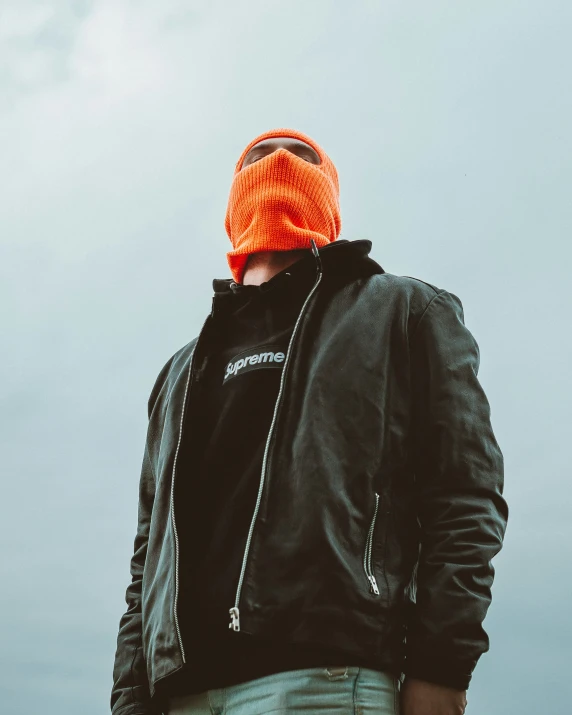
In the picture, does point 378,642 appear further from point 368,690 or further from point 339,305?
point 339,305

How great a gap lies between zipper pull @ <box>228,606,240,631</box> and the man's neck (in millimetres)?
1517

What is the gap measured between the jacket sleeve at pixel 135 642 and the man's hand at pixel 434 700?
1.02 meters

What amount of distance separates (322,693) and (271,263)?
1.87 meters

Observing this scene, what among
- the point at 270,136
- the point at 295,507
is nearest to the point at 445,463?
the point at 295,507

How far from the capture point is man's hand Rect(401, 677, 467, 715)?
2309 mm

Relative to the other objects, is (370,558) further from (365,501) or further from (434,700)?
(434,700)

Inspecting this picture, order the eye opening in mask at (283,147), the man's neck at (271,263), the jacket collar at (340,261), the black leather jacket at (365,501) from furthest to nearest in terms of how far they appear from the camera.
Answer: the eye opening in mask at (283,147)
the man's neck at (271,263)
the jacket collar at (340,261)
the black leather jacket at (365,501)

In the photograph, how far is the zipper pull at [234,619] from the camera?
240 centimetres

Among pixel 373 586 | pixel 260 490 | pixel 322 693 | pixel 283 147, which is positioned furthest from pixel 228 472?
pixel 283 147

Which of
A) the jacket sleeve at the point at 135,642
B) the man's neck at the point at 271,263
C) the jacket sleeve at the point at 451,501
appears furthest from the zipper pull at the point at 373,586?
the man's neck at the point at 271,263

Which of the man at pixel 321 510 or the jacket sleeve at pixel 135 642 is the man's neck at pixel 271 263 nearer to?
the man at pixel 321 510

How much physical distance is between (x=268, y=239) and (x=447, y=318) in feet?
3.05

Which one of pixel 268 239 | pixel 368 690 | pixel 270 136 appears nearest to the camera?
pixel 368 690

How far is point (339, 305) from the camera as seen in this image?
306cm
